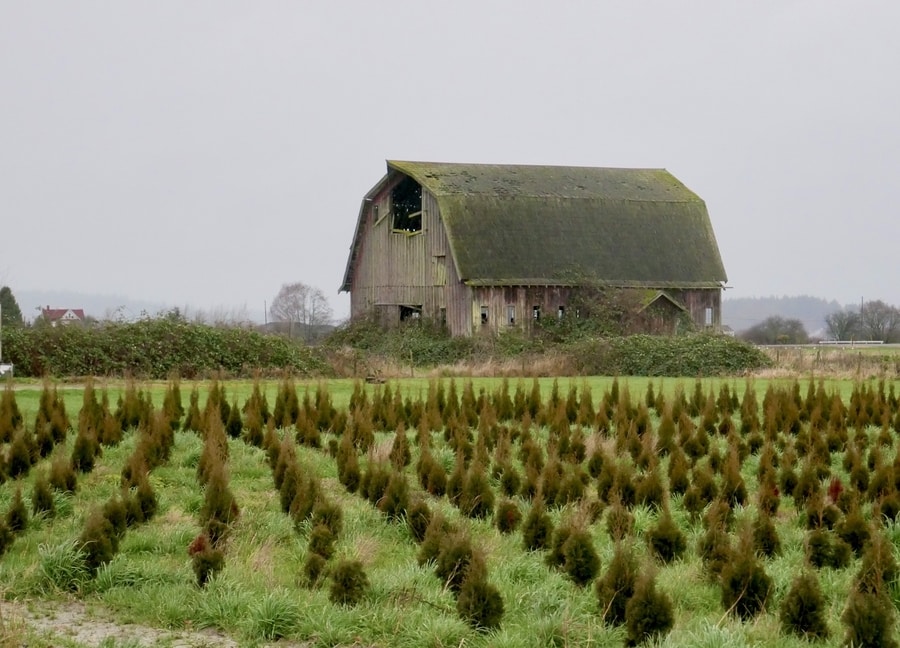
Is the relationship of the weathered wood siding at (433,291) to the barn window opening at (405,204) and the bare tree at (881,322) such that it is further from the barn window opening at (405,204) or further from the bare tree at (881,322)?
the bare tree at (881,322)

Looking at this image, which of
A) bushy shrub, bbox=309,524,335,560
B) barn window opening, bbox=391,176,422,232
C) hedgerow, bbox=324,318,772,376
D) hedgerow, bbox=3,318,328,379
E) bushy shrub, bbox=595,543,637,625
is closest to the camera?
bushy shrub, bbox=595,543,637,625

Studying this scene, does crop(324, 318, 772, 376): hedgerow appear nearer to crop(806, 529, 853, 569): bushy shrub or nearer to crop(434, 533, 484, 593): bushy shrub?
crop(806, 529, 853, 569): bushy shrub

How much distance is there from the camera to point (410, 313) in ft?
156

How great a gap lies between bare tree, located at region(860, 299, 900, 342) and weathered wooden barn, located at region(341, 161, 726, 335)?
89.6ft

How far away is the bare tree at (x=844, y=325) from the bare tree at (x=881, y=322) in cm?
54

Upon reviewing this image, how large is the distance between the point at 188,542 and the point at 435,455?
17.2ft

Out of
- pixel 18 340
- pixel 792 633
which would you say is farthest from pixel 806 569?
pixel 18 340

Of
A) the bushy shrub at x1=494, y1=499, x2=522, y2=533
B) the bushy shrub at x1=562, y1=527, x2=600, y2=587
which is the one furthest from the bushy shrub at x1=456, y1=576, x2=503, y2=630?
the bushy shrub at x1=494, y1=499, x2=522, y2=533

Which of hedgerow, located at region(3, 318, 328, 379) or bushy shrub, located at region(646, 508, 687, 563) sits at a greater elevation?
hedgerow, located at region(3, 318, 328, 379)

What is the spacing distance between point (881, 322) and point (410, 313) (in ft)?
124

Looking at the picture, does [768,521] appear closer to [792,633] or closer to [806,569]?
[806,569]

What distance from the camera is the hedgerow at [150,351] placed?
98.2 feet

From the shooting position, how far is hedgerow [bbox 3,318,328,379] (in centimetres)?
2994

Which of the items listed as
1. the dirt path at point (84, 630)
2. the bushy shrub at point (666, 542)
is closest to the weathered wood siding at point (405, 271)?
the bushy shrub at point (666, 542)
